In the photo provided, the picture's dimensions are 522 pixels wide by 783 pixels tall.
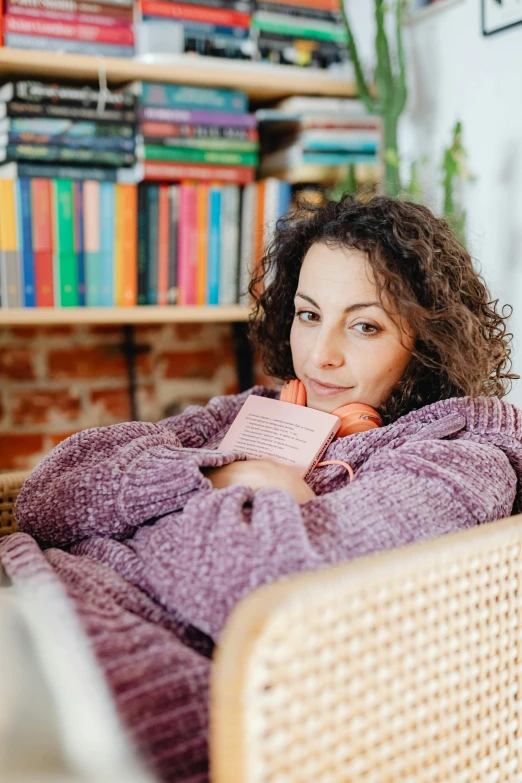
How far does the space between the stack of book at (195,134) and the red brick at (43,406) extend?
1.99 feet

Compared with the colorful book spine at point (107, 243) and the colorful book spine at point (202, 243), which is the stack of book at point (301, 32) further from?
the colorful book spine at point (107, 243)

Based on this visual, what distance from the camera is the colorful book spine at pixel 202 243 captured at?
173 centimetres

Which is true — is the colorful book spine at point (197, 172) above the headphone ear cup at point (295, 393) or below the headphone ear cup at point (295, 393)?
above

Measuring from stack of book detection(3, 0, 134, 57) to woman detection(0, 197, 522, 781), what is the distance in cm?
67

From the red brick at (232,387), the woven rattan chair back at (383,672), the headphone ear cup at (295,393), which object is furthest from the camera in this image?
the red brick at (232,387)

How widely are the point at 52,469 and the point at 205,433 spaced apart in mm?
268

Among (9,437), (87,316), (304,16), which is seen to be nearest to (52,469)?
(87,316)

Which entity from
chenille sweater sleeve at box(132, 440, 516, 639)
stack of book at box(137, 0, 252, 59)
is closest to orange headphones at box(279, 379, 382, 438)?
chenille sweater sleeve at box(132, 440, 516, 639)

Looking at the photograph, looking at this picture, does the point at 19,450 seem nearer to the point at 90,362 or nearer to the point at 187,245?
the point at 90,362

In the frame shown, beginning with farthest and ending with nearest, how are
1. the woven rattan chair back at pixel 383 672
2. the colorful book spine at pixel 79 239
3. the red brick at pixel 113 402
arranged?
the red brick at pixel 113 402, the colorful book spine at pixel 79 239, the woven rattan chair back at pixel 383 672

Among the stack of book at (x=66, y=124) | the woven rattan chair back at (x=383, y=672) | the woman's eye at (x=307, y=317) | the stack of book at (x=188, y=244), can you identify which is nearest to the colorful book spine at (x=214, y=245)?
the stack of book at (x=188, y=244)

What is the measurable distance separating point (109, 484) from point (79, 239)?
88 centimetres

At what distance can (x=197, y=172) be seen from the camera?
1.71 meters

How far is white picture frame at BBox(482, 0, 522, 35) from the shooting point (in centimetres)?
150
